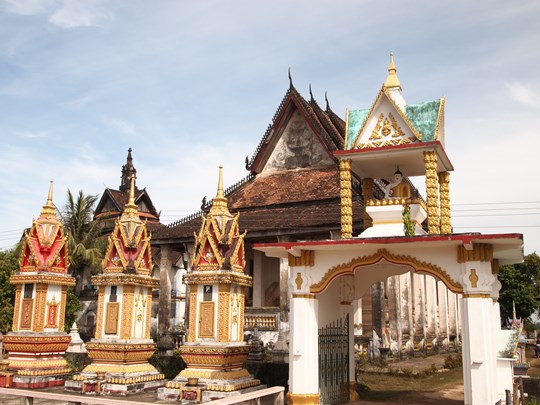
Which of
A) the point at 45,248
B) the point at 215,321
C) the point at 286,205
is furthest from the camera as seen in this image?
the point at 286,205

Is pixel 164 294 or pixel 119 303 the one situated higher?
pixel 164 294

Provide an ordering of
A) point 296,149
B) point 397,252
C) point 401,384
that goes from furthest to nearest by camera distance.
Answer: point 296,149 < point 401,384 < point 397,252

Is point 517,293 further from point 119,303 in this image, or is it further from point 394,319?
point 119,303

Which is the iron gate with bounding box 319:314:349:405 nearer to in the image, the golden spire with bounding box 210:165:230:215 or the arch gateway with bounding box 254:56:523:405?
the arch gateway with bounding box 254:56:523:405

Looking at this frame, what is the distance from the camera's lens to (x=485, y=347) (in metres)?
11.3

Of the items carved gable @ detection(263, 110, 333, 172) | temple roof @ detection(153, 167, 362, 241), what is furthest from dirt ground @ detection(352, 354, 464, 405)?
carved gable @ detection(263, 110, 333, 172)

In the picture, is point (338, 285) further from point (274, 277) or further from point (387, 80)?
point (274, 277)

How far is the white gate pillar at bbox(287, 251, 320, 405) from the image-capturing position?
492 inches

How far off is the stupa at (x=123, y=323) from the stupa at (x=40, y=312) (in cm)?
160

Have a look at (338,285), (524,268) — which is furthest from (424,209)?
(524,268)

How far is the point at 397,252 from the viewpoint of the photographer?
12.4m

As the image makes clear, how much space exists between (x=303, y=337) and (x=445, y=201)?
476cm

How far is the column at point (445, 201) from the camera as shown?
1338 cm

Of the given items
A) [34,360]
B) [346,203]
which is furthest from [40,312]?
[346,203]
